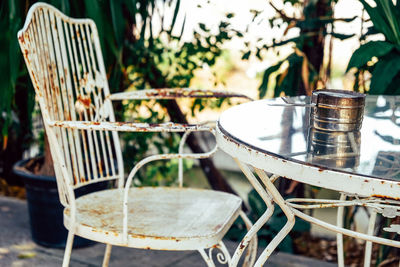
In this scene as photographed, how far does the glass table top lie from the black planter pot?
1166 mm

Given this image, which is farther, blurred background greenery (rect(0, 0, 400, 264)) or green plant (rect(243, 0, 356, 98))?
green plant (rect(243, 0, 356, 98))

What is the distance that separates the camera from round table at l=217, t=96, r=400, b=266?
0.88m

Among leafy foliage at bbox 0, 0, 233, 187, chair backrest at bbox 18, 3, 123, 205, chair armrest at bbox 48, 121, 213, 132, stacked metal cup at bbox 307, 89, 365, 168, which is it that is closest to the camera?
stacked metal cup at bbox 307, 89, 365, 168

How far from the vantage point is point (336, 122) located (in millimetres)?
1124

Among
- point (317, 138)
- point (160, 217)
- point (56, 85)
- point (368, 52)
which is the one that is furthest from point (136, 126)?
point (368, 52)

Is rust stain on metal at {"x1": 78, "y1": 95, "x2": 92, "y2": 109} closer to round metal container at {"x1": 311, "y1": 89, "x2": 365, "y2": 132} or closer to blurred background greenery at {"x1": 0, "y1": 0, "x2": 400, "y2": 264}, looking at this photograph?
blurred background greenery at {"x1": 0, "y1": 0, "x2": 400, "y2": 264}

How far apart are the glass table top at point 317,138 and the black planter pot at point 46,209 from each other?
117cm

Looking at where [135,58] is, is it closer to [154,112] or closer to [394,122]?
[154,112]

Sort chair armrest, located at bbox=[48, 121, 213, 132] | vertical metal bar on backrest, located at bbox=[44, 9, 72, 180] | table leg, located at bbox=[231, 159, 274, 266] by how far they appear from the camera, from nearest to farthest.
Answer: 1. table leg, located at bbox=[231, 159, 274, 266]
2. chair armrest, located at bbox=[48, 121, 213, 132]
3. vertical metal bar on backrest, located at bbox=[44, 9, 72, 180]

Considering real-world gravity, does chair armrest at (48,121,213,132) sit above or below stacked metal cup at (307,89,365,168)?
below

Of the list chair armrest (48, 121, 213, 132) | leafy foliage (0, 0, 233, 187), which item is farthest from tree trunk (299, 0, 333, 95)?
chair armrest (48, 121, 213, 132)

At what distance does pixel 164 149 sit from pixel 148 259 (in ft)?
3.19

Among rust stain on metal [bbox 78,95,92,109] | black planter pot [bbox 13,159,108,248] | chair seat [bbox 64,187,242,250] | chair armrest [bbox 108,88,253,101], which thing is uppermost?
chair armrest [bbox 108,88,253,101]

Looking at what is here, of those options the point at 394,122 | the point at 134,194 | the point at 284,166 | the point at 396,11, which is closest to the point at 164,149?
the point at 134,194
